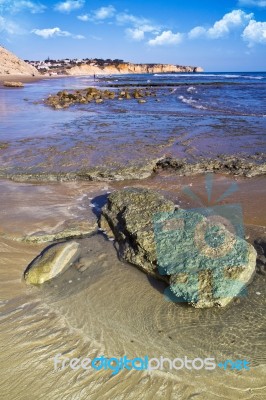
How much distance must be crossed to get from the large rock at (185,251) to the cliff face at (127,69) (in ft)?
328

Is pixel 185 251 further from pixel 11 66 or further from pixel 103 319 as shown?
pixel 11 66

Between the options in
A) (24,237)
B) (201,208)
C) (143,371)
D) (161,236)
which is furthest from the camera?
(201,208)

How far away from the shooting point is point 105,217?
3.94 meters

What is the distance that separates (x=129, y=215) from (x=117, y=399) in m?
1.90

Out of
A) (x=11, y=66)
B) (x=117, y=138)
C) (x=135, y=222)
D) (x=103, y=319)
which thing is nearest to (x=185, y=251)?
(x=135, y=222)

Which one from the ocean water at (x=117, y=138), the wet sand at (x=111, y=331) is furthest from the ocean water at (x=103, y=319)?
the ocean water at (x=117, y=138)

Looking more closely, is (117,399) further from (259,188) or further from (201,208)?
(259,188)

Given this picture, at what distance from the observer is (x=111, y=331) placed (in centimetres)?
244

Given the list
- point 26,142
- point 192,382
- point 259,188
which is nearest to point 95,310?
point 192,382

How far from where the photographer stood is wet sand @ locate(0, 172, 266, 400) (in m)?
2.00

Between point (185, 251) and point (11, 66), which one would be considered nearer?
point (185, 251)

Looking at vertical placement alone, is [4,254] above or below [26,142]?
below

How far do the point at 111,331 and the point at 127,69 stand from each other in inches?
5379

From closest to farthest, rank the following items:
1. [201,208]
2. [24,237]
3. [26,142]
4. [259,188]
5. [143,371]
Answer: [143,371] < [24,237] < [201,208] < [259,188] < [26,142]
